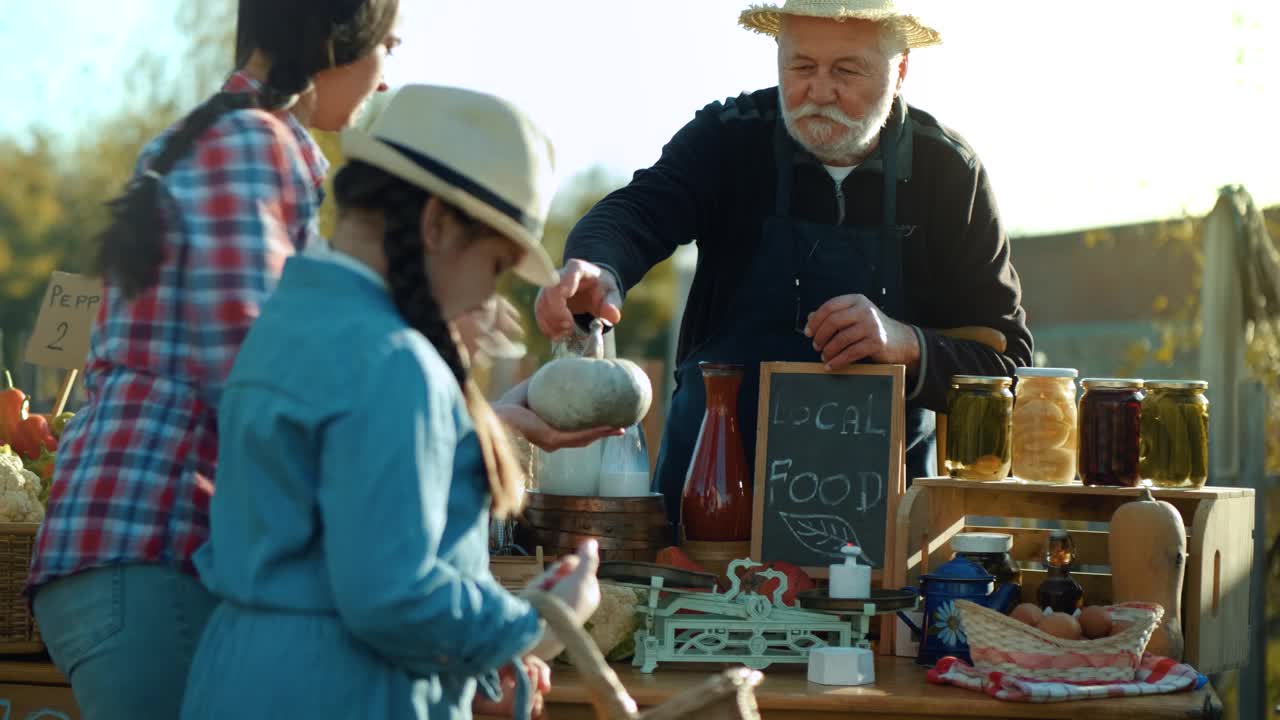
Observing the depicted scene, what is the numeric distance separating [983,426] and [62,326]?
200cm

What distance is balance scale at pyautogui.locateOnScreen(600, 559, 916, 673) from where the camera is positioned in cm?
291

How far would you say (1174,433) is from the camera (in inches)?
125

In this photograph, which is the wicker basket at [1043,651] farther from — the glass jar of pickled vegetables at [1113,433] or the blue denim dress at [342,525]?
the blue denim dress at [342,525]

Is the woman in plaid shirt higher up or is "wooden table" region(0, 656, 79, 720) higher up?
the woman in plaid shirt

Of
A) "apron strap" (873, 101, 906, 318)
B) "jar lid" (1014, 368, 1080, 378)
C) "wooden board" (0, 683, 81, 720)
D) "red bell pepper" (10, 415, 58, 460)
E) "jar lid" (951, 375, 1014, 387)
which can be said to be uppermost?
"apron strap" (873, 101, 906, 318)

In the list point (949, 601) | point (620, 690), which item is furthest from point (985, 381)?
point (620, 690)

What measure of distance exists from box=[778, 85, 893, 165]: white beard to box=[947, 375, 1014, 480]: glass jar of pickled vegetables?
0.72 meters

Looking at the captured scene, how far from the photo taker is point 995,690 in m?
2.75

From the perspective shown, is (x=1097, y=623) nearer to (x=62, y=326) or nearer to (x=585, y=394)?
(x=585, y=394)

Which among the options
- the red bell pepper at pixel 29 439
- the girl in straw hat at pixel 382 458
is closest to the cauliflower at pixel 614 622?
the girl in straw hat at pixel 382 458

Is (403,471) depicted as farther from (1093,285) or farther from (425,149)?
(1093,285)

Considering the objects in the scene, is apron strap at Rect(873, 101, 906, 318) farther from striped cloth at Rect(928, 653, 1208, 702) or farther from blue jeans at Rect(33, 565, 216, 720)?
blue jeans at Rect(33, 565, 216, 720)

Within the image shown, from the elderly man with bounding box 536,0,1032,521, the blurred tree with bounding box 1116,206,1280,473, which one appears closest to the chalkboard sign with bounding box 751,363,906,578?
the elderly man with bounding box 536,0,1032,521

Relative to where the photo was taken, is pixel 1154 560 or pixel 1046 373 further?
pixel 1046 373
